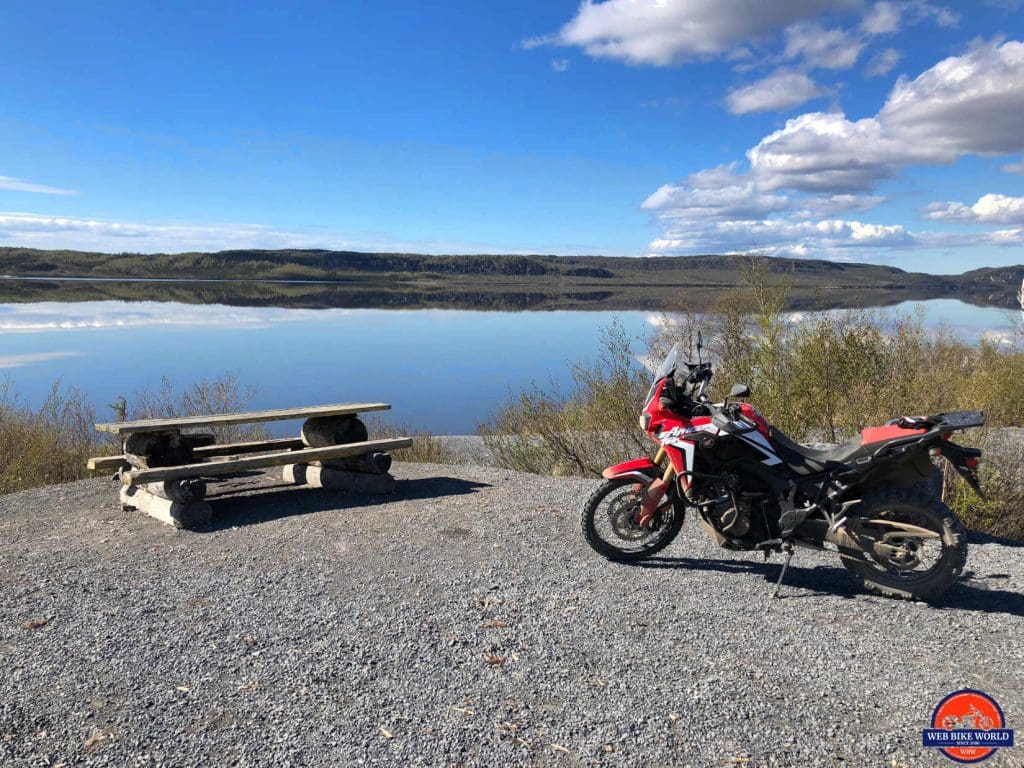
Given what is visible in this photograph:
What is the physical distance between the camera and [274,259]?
131 metres

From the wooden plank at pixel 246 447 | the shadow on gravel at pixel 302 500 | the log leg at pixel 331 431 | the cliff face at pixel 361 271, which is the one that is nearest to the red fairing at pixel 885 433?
the shadow on gravel at pixel 302 500

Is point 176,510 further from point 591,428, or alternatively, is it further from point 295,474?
point 591,428

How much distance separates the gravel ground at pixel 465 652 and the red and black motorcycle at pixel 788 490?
0.27 meters

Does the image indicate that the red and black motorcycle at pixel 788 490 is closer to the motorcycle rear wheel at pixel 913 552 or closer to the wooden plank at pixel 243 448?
the motorcycle rear wheel at pixel 913 552

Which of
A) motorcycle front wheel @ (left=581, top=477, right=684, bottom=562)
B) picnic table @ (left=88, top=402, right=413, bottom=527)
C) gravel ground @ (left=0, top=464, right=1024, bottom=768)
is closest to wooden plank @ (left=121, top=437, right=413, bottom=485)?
picnic table @ (left=88, top=402, right=413, bottom=527)

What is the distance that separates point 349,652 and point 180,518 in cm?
308

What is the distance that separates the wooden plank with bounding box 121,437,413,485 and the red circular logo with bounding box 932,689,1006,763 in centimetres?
560

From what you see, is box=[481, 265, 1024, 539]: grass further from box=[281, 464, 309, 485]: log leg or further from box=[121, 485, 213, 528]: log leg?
box=[121, 485, 213, 528]: log leg

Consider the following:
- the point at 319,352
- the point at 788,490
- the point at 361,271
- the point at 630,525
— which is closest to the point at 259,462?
the point at 630,525

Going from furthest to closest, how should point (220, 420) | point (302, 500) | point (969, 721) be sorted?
point (302, 500), point (220, 420), point (969, 721)

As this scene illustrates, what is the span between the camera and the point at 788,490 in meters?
5.34

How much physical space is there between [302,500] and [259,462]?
598 millimetres

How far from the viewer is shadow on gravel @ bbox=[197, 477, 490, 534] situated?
7199 millimetres

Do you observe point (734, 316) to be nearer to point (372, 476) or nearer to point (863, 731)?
point (372, 476)
